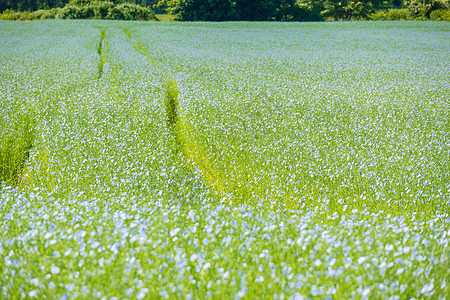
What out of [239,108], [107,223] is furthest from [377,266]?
[239,108]

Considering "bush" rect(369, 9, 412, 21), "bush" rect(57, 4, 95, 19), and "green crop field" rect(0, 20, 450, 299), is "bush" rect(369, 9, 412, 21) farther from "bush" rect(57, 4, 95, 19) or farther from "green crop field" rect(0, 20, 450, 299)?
"green crop field" rect(0, 20, 450, 299)

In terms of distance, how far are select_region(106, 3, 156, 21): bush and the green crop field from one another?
132 ft

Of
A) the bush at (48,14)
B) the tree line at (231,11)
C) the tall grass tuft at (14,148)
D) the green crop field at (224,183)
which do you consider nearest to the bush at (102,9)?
the tree line at (231,11)

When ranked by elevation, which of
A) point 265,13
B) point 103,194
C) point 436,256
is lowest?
point 103,194

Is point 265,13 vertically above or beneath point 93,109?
above

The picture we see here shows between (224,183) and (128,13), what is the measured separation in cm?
5115

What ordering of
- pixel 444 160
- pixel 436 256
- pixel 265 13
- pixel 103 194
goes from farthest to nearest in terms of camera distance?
pixel 265 13 → pixel 444 160 → pixel 103 194 → pixel 436 256

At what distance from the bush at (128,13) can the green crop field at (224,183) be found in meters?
40.2

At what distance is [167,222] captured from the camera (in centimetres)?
321

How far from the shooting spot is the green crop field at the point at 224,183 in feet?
8.29

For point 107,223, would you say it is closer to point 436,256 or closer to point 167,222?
point 167,222

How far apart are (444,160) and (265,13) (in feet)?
166

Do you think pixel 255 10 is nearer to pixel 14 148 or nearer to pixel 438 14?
pixel 438 14

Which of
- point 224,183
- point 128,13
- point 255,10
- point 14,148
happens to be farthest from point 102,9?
point 224,183
